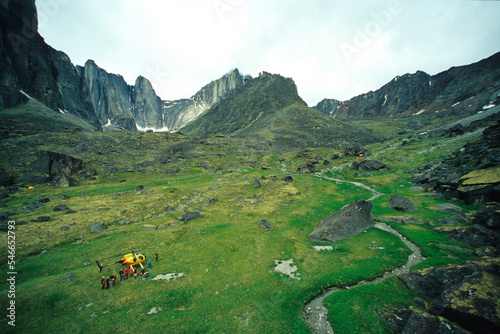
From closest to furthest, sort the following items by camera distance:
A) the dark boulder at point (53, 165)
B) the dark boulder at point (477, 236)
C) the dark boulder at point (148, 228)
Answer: the dark boulder at point (477, 236)
the dark boulder at point (148, 228)
the dark boulder at point (53, 165)

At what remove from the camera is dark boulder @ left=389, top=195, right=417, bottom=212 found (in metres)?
41.8

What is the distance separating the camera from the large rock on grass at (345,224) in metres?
33.5

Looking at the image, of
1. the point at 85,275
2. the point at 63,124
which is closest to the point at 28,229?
the point at 85,275

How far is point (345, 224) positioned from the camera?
34.7 m

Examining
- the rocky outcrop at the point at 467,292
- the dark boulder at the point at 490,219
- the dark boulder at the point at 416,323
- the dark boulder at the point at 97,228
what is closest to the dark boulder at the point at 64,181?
the dark boulder at the point at 97,228

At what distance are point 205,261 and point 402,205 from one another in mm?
43872

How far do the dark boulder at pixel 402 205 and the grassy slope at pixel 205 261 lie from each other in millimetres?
2075

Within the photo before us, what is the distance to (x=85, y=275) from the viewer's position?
77.7ft

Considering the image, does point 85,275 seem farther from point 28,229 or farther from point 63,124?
point 63,124

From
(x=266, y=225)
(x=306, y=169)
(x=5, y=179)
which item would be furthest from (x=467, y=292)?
(x=5, y=179)

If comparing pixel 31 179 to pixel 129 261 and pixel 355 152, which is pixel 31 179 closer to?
pixel 129 261

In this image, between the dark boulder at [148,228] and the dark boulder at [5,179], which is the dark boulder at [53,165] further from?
the dark boulder at [148,228]

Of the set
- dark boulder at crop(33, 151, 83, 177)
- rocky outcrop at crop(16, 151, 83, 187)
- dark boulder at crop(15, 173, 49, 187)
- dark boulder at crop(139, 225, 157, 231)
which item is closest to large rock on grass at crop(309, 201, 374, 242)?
dark boulder at crop(139, 225, 157, 231)

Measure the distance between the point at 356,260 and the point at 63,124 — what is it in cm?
16207
